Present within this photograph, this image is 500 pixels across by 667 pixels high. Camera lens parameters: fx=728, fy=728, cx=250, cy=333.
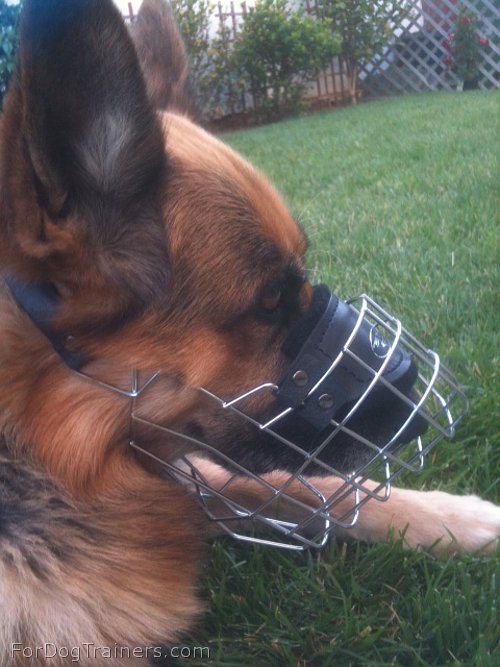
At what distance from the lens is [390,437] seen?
1.54m

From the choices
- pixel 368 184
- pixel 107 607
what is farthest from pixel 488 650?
pixel 368 184

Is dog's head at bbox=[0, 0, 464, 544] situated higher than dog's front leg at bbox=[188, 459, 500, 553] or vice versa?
dog's head at bbox=[0, 0, 464, 544]

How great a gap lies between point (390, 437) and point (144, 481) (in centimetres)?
52

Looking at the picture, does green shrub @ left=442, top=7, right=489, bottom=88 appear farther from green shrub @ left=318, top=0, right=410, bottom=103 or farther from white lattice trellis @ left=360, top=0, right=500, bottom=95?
green shrub @ left=318, top=0, right=410, bottom=103

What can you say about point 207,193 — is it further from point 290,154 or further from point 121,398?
point 290,154

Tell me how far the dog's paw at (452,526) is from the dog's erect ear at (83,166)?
86 centimetres

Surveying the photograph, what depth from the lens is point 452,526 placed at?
5.61 feet

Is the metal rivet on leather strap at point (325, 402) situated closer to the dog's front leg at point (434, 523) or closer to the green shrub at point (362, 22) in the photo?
the dog's front leg at point (434, 523)

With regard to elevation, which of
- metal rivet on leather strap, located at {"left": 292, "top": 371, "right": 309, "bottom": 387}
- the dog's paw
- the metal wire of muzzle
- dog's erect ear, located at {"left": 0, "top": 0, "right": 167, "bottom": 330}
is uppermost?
dog's erect ear, located at {"left": 0, "top": 0, "right": 167, "bottom": 330}

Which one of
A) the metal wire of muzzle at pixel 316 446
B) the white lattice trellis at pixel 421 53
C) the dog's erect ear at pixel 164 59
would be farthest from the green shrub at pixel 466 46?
the metal wire of muzzle at pixel 316 446

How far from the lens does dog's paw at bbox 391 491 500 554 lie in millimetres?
1682

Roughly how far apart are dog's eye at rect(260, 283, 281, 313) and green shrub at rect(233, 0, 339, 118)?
1047cm

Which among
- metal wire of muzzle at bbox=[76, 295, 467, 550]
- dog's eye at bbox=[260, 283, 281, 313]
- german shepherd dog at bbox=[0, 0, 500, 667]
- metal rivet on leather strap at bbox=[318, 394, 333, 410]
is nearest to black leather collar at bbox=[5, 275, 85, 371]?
german shepherd dog at bbox=[0, 0, 500, 667]

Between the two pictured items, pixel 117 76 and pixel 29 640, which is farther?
pixel 29 640
